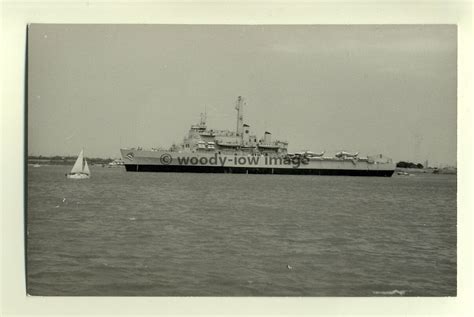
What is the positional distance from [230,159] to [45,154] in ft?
3.37

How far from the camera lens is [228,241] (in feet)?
7.87

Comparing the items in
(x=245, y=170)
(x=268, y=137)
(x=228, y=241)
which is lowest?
(x=228, y=241)

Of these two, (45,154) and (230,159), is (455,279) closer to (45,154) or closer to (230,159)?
(230,159)

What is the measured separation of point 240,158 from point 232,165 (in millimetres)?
61

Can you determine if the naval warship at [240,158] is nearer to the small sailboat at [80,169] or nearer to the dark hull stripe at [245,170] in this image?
the dark hull stripe at [245,170]

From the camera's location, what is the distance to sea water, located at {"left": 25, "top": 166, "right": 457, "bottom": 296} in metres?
2.29

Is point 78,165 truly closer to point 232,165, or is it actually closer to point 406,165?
point 232,165

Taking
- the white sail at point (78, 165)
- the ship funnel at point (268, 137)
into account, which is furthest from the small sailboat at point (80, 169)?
the ship funnel at point (268, 137)

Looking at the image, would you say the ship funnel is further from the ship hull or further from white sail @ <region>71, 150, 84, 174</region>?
white sail @ <region>71, 150, 84, 174</region>

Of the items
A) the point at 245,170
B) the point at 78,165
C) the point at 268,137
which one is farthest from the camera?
the point at 245,170

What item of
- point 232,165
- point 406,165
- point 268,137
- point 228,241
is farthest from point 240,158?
point 406,165

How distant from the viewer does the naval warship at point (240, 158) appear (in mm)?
2521

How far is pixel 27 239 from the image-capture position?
227cm
